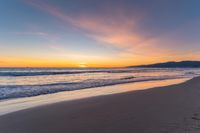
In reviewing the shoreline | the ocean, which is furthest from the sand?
the ocean

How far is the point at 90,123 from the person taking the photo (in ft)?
19.4

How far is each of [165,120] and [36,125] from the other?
3619 millimetres

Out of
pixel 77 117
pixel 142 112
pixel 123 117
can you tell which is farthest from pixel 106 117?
pixel 142 112

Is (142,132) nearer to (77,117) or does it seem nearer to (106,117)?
(106,117)

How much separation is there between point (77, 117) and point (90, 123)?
0.94 metres

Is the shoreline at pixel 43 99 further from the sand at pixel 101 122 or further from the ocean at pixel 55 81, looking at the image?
the sand at pixel 101 122

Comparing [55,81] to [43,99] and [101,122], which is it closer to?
[43,99]

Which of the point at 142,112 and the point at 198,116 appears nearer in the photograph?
the point at 198,116

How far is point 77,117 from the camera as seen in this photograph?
675cm

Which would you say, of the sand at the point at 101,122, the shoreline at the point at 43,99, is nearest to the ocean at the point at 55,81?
the shoreline at the point at 43,99

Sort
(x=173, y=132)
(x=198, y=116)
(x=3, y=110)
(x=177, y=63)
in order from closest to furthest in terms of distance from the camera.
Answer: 1. (x=173, y=132)
2. (x=198, y=116)
3. (x=3, y=110)
4. (x=177, y=63)

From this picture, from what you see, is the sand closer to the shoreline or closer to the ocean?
the shoreline

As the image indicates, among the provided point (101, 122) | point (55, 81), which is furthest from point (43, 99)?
point (55, 81)

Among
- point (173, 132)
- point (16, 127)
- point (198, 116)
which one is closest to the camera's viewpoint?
point (173, 132)
